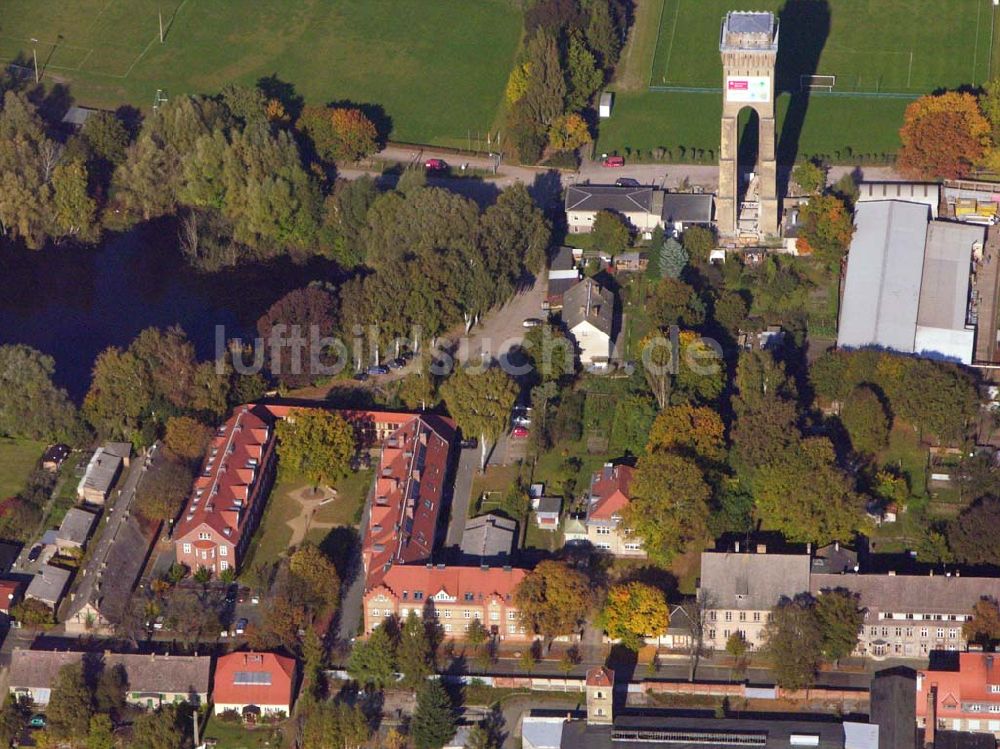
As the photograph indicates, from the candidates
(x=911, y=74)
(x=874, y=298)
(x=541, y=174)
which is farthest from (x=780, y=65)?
(x=874, y=298)

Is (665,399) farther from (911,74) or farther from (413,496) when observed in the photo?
(911,74)

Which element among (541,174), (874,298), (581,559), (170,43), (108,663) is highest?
(170,43)

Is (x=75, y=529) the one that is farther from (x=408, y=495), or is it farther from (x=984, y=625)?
(x=984, y=625)

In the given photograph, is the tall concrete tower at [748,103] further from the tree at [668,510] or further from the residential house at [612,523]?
the tree at [668,510]

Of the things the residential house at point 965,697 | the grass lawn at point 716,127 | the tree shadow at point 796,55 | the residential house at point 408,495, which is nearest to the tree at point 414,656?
the residential house at point 408,495

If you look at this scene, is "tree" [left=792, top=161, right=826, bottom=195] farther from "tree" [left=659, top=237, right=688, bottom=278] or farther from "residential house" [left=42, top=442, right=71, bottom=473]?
"residential house" [left=42, top=442, right=71, bottom=473]
